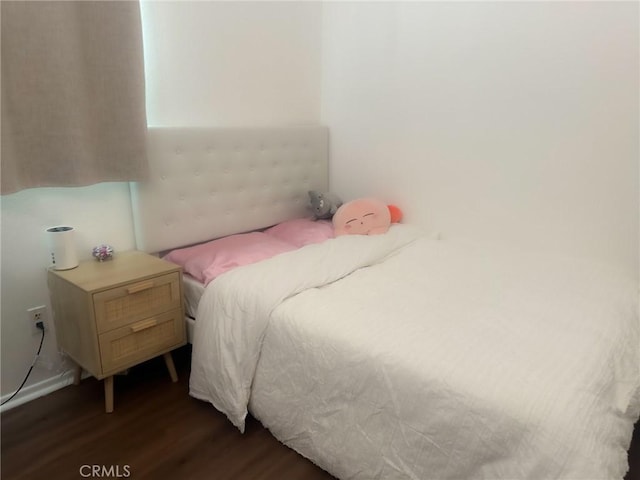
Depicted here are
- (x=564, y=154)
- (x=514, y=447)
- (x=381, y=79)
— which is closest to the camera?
(x=514, y=447)

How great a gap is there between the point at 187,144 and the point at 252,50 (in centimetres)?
73

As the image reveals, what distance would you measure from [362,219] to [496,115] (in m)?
0.90

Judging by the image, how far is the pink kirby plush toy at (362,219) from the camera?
2.48 m

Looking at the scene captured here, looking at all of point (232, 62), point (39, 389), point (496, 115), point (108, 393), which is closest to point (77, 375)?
point (39, 389)

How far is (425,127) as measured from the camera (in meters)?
2.52

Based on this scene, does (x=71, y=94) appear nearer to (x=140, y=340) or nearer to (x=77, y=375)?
(x=140, y=340)

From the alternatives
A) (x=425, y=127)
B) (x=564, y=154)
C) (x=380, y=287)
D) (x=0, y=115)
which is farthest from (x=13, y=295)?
(x=564, y=154)

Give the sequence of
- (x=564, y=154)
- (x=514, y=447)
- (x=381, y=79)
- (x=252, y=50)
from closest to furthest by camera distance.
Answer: (x=514, y=447) < (x=564, y=154) < (x=252, y=50) < (x=381, y=79)

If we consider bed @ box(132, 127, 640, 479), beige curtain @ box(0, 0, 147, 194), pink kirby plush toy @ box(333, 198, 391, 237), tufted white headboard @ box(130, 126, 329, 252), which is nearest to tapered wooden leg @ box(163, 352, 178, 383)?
bed @ box(132, 127, 640, 479)

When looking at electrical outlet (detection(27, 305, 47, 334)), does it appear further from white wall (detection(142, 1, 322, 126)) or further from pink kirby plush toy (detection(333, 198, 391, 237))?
pink kirby plush toy (detection(333, 198, 391, 237))

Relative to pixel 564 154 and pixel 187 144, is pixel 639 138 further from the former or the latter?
pixel 187 144

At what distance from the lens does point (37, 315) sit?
1.87m

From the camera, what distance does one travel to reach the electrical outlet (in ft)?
6.06

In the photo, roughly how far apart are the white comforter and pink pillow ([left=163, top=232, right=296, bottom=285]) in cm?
12
